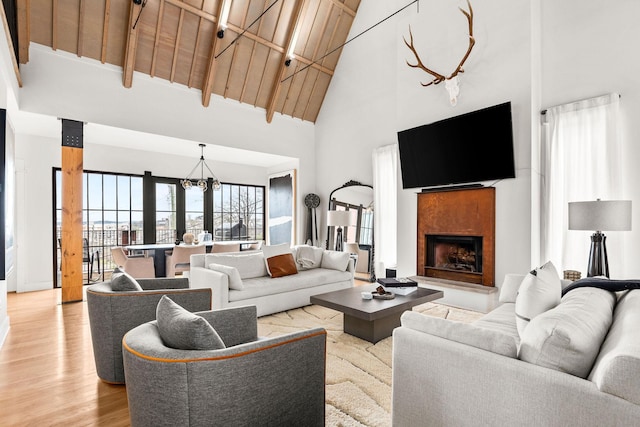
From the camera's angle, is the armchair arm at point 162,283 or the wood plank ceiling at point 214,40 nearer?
the armchair arm at point 162,283

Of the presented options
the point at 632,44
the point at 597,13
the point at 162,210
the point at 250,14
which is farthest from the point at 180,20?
the point at 632,44

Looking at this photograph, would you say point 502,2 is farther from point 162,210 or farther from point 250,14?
point 162,210

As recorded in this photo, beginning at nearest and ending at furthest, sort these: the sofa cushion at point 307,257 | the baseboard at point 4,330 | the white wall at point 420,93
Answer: the baseboard at point 4,330, the white wall at point 420,93, the sofa cushion at point 307,257

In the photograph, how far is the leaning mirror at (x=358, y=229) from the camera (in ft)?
20.4

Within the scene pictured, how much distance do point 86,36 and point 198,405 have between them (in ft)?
18.1

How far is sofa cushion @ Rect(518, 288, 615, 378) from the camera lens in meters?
1.15

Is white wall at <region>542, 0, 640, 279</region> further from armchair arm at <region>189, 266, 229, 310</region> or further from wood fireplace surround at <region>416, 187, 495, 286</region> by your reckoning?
armchair arm at <region>189, 266, 229, 310</region>

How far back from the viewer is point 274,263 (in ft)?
13.9

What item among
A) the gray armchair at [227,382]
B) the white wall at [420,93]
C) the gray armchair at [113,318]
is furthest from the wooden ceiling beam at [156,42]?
the gray armchair at [227,382]

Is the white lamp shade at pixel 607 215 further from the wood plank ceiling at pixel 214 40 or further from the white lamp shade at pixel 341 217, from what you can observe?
the wood plank ceiling at pixel 214 40

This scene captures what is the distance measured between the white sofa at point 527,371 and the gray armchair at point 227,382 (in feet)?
1.41

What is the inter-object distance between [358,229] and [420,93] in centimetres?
275

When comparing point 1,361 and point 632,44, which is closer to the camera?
point 1,361

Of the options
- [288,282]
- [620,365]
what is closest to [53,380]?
[288,282]
